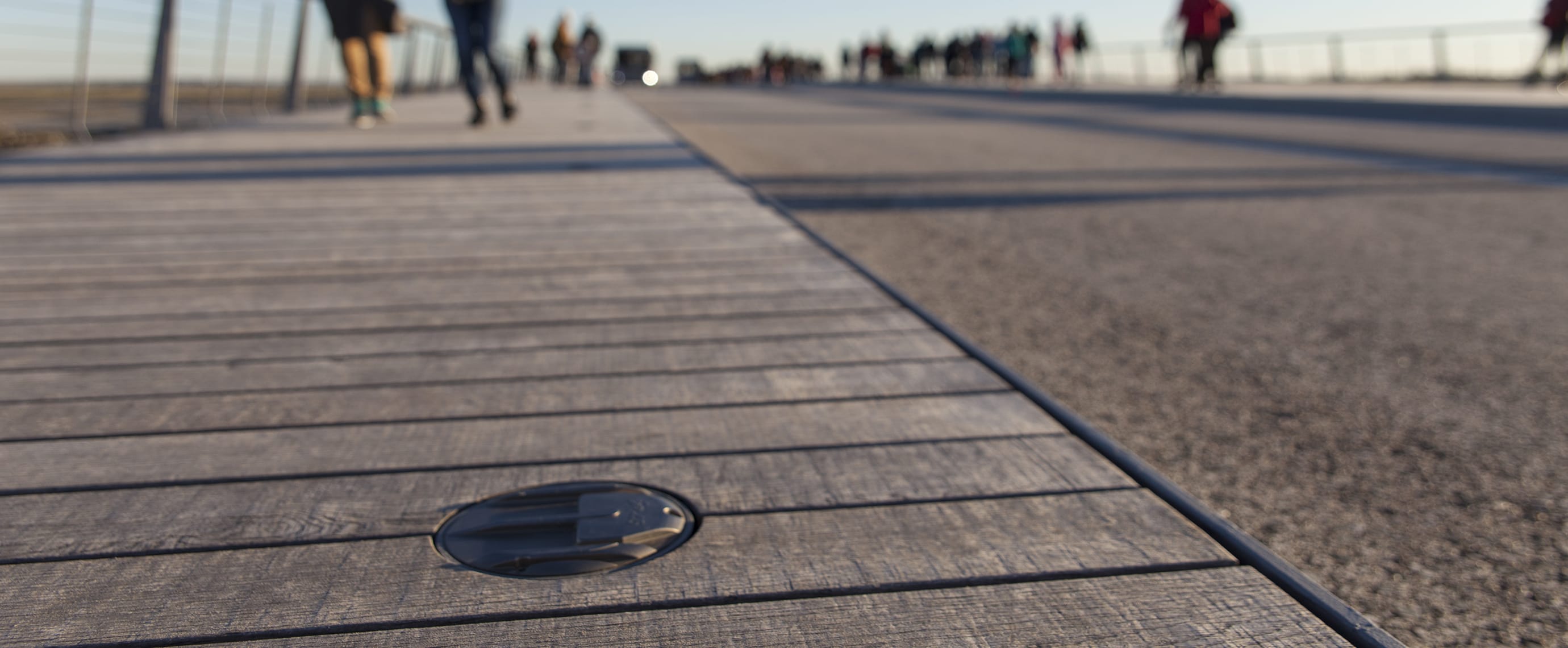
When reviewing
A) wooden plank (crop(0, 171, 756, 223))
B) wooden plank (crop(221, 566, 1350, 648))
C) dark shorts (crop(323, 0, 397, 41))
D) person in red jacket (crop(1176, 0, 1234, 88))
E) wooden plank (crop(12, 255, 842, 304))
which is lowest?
wooden plank (crop(221, 566, 1350, 648))

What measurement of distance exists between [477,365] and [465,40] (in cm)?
711

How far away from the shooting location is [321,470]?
1735mm

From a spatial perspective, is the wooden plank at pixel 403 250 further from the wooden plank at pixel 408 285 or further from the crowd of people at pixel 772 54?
the crowd of people at pixel 772 54

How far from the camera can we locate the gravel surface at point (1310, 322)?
76.6 inches

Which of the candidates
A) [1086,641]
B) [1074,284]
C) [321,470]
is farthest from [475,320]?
[1074,284]

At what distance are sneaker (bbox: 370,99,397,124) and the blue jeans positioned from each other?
4.31ft

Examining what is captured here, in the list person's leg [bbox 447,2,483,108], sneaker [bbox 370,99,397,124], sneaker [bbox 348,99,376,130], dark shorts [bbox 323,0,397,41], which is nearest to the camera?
person's leg [bbox 447,2,483,108]

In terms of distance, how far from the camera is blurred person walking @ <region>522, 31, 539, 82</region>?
37.5 meters

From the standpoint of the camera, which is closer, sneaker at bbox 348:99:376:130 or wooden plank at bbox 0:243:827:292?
wooden plank at bbox 0:243:827:292

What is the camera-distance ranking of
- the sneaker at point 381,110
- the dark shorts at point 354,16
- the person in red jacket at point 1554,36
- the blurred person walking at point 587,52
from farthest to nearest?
1. the blurred person walking at point 587,52
2. the person in red jacket at point 1554,36
3. the sneaker at point 381,110
4. the dark shorts at point 354,16

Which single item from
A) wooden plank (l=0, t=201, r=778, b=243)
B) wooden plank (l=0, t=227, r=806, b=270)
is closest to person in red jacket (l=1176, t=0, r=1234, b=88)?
wooden plank (l=0, t=201, r=778, b=243)

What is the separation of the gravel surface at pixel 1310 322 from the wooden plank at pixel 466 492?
603mm

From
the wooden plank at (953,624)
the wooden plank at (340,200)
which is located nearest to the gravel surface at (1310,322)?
the wooden plank at (953,624)

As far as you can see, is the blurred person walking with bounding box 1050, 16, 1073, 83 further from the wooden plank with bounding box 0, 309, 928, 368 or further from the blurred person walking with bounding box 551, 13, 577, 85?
the wooden plank with bounding box 0, 309, 928, 368
